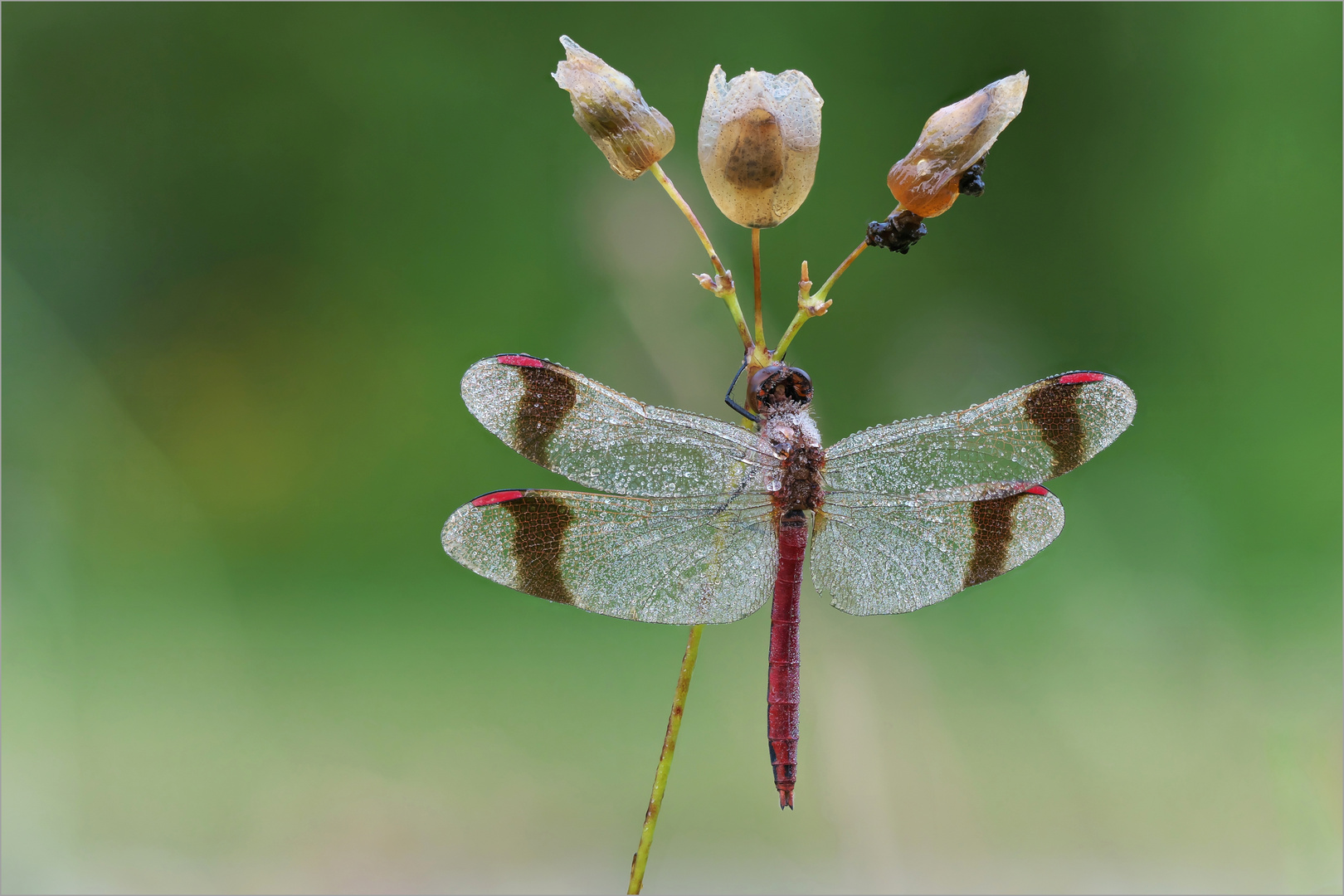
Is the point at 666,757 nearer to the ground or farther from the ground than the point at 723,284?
nearer to the ground

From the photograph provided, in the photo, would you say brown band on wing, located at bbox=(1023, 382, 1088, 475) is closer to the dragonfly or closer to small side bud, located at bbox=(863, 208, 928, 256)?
the dragonfly

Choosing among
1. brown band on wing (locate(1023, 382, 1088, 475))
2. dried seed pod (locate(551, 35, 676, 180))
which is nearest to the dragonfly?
brown band on wing (locate(1023, 382, 1088, 475))

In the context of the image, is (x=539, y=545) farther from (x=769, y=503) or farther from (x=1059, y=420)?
(x=1059, y=420)

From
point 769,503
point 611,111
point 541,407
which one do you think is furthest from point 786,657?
point 611,111

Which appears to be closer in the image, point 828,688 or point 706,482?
point 706,482

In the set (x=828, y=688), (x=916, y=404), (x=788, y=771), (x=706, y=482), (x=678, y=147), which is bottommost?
(x=788, y=771)

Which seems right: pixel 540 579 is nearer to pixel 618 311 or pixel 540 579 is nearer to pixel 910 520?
pixel 910 520

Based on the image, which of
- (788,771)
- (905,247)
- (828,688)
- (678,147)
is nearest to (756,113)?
(905,247)

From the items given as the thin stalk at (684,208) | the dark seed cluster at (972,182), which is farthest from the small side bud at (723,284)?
the dark seed cluster at (972,182)
